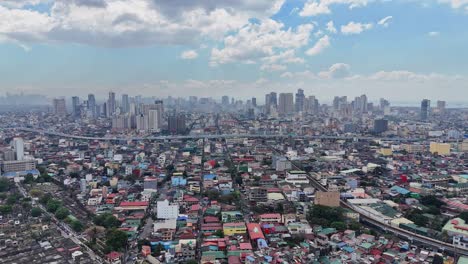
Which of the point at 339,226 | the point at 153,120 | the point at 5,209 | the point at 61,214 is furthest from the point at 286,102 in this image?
the point at 5,209

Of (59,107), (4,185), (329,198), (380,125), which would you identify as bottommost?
(4,185)

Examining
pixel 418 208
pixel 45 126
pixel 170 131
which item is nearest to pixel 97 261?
pixel 418 208

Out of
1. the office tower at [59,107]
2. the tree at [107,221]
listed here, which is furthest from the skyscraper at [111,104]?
the tree at [107,221]

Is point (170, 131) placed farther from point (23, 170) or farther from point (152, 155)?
point (23, 170)

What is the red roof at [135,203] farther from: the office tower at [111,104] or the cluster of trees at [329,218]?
the office tower at [111,104]

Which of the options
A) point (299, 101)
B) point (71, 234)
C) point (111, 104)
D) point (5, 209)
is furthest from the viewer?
point (299, 101)

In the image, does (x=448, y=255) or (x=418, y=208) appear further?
(x=418, y=208)

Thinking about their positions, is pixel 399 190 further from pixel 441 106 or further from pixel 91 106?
pixel 441 106
